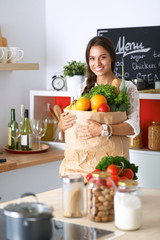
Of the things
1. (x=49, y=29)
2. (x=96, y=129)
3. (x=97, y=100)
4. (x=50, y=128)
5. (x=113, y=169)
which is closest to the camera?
(x=113, y=169)

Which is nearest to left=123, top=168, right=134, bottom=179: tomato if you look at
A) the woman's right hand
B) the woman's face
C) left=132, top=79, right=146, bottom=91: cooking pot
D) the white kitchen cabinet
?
the woman's right hand

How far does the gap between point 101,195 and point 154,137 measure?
1888 millimetres

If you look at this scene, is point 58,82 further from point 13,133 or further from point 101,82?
point 101,82

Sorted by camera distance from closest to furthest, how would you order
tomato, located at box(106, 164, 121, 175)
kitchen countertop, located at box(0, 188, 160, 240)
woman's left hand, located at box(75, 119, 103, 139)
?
1. kitchen countertop, located at box(0, 188, 160, 240)
2. tomato, located at box(106, 164, 121, 175)
3. woman's left hand, located at box(75, 119, 103, 139)

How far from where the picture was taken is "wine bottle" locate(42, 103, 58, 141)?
13.1 feet

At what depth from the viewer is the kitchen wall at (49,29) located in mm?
3764

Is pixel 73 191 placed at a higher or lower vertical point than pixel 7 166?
higher

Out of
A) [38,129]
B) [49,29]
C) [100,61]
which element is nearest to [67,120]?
[100,61]

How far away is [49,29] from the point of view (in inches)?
166

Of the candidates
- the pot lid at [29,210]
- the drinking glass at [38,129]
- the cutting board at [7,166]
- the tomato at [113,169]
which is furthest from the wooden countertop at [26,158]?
the pot lid at [29,210]

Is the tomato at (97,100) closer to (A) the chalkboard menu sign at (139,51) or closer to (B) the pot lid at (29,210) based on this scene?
(B) the pot lid at (29,210)

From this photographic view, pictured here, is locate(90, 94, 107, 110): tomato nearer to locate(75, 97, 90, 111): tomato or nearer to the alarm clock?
locate(75, 97, 90, 111): tomato

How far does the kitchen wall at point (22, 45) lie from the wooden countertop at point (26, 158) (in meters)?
0.37

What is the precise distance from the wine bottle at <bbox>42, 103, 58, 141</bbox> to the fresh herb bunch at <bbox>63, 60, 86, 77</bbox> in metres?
0.42
